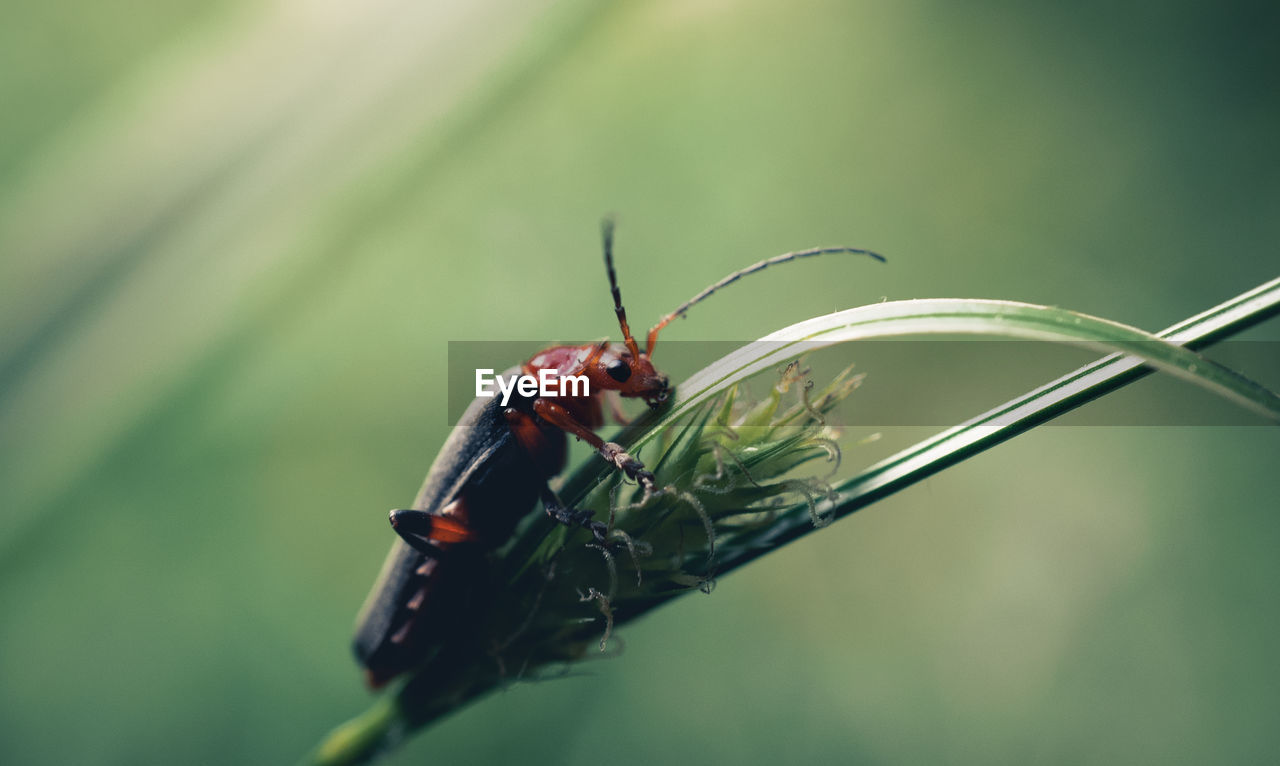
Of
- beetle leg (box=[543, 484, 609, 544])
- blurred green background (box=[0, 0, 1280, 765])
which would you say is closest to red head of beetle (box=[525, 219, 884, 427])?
beetle leg (box=[543, 484, 609, 544])

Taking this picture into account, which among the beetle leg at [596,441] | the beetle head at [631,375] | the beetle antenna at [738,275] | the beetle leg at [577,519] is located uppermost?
the beetle antenna at [738,275]

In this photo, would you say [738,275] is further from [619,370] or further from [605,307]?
[605,307]

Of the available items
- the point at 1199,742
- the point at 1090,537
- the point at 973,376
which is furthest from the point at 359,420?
the point at 1199,742

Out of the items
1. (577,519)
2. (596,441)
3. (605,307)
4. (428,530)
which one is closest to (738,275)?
(596,441)

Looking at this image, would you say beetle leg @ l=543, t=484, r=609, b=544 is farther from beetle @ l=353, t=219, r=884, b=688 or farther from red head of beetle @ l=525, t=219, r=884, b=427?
red head of beetle @ l=525, t=219, r=884, b=427

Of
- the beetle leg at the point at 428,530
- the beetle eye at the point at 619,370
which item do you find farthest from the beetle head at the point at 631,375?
the beetle leg at the point at 428,530

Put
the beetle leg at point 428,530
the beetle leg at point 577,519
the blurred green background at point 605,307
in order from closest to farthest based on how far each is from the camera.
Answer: the beetle leg at point 577,519 < the beetle leg at point 428,530 < the blurred green background at point 605,307

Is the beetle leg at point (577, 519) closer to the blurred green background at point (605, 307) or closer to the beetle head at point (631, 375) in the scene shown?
the beetle head at point (631, 375)
